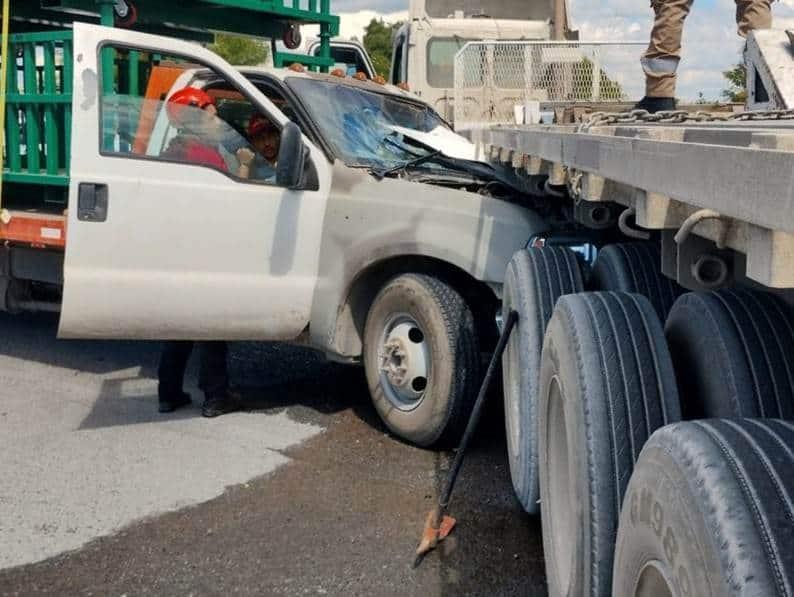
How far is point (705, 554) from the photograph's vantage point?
4.96 feet

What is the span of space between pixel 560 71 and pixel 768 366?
7.62 metres

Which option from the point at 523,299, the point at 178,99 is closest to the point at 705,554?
the point at 523,299

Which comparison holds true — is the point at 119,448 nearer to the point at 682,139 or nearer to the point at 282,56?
the point at 682,139

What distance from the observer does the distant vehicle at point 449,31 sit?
11.5 metres

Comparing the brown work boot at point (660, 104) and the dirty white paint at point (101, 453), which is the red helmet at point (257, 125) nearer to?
the dirty white paint at point (101, 453)

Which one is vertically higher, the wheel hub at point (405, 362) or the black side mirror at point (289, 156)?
the black side mirror at point (289, 156)

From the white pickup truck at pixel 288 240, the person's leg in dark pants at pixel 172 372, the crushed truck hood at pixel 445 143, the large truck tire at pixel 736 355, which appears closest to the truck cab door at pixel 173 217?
the white pickup truck at pixel 288 240

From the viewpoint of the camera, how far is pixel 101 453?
496 cm

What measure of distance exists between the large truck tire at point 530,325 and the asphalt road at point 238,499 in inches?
13.0

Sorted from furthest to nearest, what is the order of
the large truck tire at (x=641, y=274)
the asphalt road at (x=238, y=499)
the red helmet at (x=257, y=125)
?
1. the red helmet at (x=257, y=125)
2. the asphalt road at (x=238, y=499)
3. the large truck tire at (x=641, y=274)

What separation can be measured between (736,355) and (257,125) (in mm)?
3661

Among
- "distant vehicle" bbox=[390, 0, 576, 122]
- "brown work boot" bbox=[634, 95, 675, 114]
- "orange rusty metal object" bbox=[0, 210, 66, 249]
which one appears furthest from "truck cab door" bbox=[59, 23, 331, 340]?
"distant vehicle" bbox=[390, 0, 576, 122]

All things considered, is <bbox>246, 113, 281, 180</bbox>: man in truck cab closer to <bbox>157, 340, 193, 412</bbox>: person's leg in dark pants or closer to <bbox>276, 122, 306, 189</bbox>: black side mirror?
<bbox>276, 122, 306, 189</bbox>: black side mirror

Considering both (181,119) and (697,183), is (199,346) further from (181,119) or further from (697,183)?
(697,183)
